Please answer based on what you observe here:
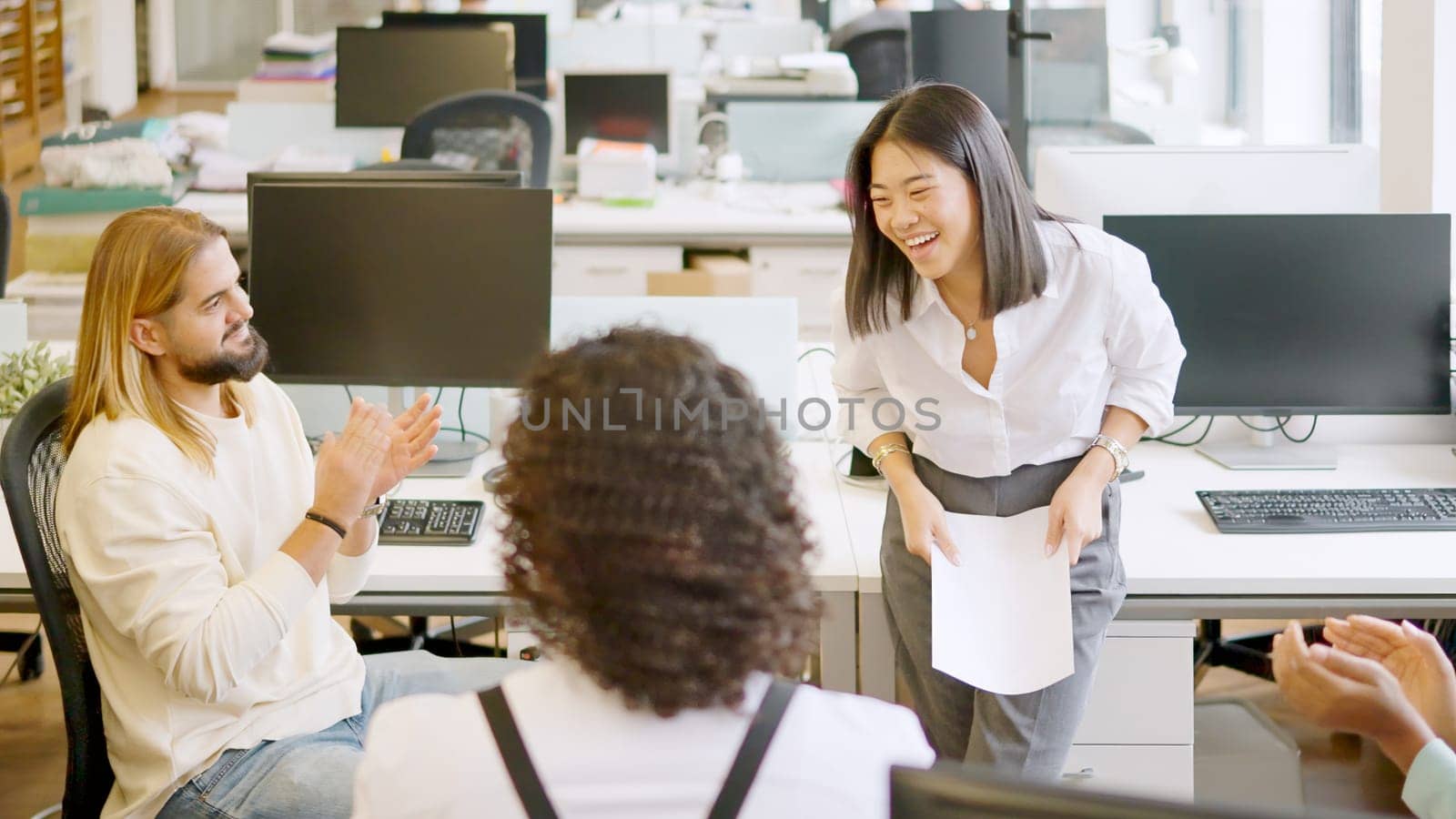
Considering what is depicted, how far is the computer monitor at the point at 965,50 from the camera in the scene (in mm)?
5246

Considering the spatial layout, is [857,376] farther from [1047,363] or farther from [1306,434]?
[1306,434]

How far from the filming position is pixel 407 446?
185 cm

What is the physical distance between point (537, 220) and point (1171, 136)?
12.6ft

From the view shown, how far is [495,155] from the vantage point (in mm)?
4855

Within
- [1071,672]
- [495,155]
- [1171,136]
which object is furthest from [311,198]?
[1171,136]

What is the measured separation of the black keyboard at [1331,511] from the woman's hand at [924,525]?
55 cm

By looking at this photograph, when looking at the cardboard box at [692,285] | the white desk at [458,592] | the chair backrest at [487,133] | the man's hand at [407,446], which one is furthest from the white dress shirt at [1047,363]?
the chair backrest at [487,133]

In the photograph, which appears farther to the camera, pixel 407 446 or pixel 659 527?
pixel 407 446

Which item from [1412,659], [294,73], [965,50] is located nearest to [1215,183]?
[1412,659]

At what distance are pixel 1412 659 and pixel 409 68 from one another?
14.7ft

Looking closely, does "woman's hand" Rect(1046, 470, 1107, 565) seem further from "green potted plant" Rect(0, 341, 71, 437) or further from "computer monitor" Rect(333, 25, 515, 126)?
"computer monitor" Rect(333, 25, 515, 126)

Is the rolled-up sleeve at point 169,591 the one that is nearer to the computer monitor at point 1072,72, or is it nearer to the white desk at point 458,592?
the white desk at point 458,592

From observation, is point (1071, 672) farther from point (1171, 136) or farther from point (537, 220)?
point (1171, 136)

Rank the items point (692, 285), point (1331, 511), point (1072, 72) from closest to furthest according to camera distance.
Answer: point (1331, 511) < point (692, 285) < point (1072, 72)
